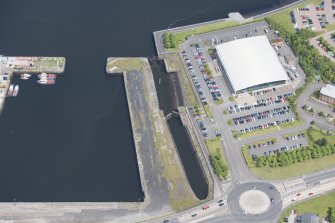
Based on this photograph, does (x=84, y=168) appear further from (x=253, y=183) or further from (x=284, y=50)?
(x=284, y=50)

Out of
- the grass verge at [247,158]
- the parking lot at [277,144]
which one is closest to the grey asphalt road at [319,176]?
the parking lot at [277,144]

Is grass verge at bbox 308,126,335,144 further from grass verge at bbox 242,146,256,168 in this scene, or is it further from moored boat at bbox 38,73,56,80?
moored boat at bbox 38,73,56,80

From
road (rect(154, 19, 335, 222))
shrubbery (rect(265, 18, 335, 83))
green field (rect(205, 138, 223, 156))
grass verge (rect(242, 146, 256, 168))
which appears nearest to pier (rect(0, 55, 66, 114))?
road (rect(154, 19, 335, 222))

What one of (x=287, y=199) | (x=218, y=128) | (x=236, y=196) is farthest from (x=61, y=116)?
(x=287, y=199)

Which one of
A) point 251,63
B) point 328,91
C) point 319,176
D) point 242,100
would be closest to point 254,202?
point 319,176

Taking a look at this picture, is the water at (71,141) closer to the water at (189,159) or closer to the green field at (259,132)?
the water at (189,159)

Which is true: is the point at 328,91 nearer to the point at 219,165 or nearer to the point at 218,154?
the point at 218,154

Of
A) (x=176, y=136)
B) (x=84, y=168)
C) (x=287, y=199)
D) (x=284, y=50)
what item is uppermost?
(x=284, y=50)
